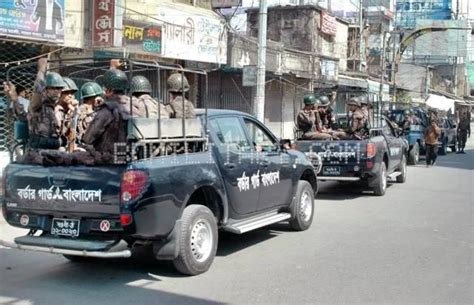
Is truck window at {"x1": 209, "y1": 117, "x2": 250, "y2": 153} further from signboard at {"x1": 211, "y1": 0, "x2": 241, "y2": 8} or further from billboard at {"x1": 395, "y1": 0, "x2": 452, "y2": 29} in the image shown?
billboard at {"x1": 395, "y1": 0, "x2": 452, "y2": 29}

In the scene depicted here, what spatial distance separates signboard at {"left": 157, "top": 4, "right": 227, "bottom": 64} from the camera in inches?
639

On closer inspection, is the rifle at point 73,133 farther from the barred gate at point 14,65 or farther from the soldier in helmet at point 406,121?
the soldier in helmet at point 406,121

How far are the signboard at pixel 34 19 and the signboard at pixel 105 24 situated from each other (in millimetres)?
1039

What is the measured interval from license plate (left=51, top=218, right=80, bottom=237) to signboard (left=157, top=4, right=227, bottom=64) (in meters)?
10.5

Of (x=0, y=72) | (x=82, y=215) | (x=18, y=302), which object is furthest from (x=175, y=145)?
(x=0, y=72)

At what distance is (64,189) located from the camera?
5.62 m

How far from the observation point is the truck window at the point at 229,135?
22.5 ft

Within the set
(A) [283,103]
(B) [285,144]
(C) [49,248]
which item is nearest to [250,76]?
(B) [285,144]

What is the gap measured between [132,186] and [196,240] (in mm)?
1088

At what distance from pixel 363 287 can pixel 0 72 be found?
960 centimetres

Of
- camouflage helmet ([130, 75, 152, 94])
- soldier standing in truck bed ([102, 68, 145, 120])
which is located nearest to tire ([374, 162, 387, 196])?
camouflage helmet ([130, 75, 152, 94])

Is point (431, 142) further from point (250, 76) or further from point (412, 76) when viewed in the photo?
point (412, 76)

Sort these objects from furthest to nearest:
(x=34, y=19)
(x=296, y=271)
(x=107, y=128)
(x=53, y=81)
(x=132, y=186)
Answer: (x=34, y=19) → (x=53, y=81) → (x=296, y=271) → (x=107, y=128) → (x=132, y=186)

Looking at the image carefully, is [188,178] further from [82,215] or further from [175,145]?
[82,215]
